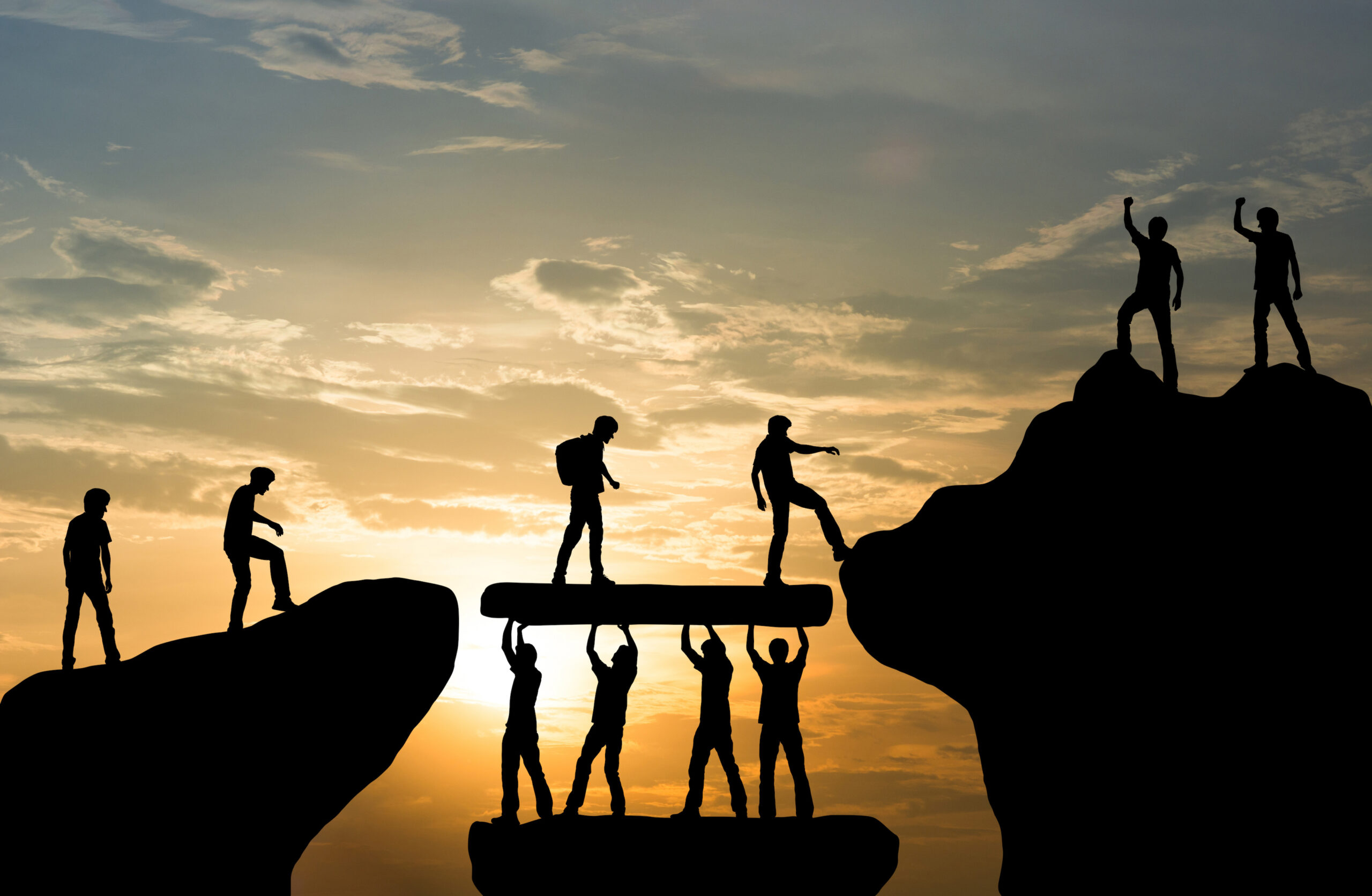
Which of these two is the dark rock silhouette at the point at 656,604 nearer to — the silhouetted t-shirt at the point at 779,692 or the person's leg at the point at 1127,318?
the silhouetted t-shirt at the point at 779,692

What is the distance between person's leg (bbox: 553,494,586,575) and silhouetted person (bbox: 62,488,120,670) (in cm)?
671

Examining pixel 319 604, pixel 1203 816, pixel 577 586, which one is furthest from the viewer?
pixel 319 604

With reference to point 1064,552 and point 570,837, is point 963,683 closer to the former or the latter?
point 1064,552

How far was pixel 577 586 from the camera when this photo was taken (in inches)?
594

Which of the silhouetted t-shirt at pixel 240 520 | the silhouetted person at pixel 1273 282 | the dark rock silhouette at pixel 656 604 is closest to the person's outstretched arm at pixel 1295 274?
the silhouetted person at pixel 1273 282

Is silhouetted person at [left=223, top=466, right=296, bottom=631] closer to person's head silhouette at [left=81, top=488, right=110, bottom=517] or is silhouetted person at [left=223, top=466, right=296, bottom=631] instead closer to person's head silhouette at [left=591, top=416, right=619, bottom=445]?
person's head silhouette at [left=81, top=488, right=110, bottom=517]

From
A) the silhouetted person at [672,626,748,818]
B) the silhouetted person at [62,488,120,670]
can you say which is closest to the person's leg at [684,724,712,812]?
the silhouetted person at [672,626,748,818]

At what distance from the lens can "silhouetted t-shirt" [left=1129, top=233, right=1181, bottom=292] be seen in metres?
14.9

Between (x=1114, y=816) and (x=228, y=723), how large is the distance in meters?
11.7

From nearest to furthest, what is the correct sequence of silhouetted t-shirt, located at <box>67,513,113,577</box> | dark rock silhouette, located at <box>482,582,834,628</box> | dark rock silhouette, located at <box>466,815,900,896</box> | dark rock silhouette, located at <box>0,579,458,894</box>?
dark rock silhouette, located at <box>466,815,900,896</box>, dark rock silhouette, located at <box>0,579,458,894</box>, dark rock silhouette, located at <box>482,582,834,628</box>, silhouetted t-shirt, located at <box>67,513,113,577</box>

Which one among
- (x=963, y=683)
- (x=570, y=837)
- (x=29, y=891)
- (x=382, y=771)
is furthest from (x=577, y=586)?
(x=29, y=891)

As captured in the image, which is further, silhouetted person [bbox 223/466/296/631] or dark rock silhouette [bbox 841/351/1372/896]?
silhouetted person [bbox 223/466/296/631]

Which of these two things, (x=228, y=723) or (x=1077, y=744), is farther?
(x=228, y=723)

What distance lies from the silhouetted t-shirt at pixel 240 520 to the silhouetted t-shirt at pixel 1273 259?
14255 millimetres
